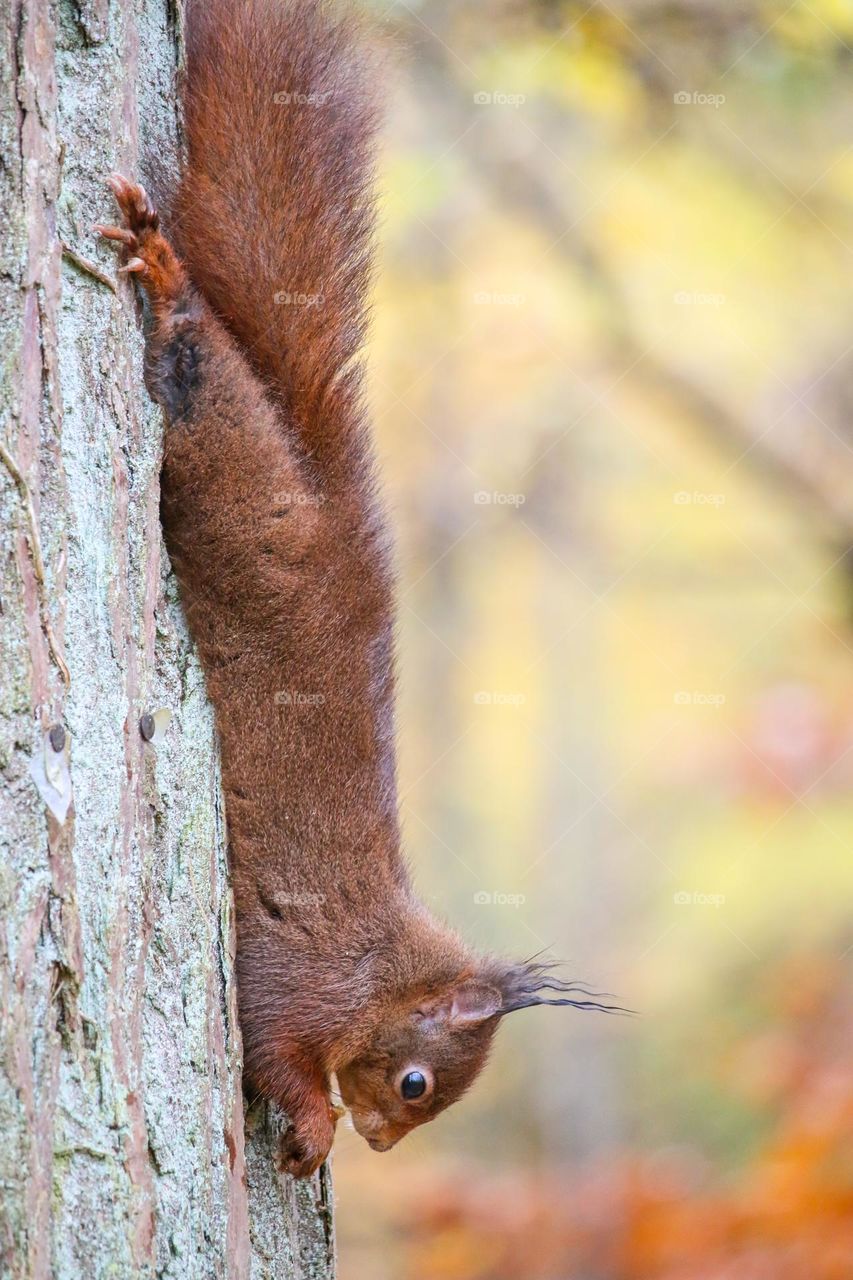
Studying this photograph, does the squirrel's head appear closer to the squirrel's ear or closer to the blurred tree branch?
the squirrel's ear

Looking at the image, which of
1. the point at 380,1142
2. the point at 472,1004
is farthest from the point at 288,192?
the point at 380,1142

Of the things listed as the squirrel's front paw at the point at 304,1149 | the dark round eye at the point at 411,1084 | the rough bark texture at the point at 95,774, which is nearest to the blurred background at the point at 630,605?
the dark round eye at the point at 411,1084

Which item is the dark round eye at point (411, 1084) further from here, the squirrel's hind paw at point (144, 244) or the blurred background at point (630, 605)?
the squirrel's hind paw at point (144, 244)

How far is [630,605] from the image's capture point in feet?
34.2

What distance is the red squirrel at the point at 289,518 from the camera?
8.34ft

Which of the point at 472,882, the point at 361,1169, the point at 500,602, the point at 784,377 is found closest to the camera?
the point at 784,377

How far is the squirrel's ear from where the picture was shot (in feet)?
10.6

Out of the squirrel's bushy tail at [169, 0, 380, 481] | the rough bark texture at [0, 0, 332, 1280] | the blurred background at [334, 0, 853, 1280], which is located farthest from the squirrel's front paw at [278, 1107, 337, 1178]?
the squirrel's bushy tail at [169, 0, 380, 481]

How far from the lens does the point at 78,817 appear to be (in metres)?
1.98

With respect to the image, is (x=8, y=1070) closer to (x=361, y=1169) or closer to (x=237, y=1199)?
(x=237, y=1199)

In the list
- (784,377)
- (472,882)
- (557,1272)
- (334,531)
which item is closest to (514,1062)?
(472,882)

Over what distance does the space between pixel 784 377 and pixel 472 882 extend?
574cm

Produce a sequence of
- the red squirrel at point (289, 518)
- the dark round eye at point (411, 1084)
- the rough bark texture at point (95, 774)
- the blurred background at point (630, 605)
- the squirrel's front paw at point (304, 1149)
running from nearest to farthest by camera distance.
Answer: the rough bark texture at point (95, 774) < the red squirrel at point (289, 518) < the squirrel's front paw at point (304, 1149) < the dark round eye at point (411, 1084) < the blurred background at point (630, 605)

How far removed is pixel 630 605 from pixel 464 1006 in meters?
7.46
